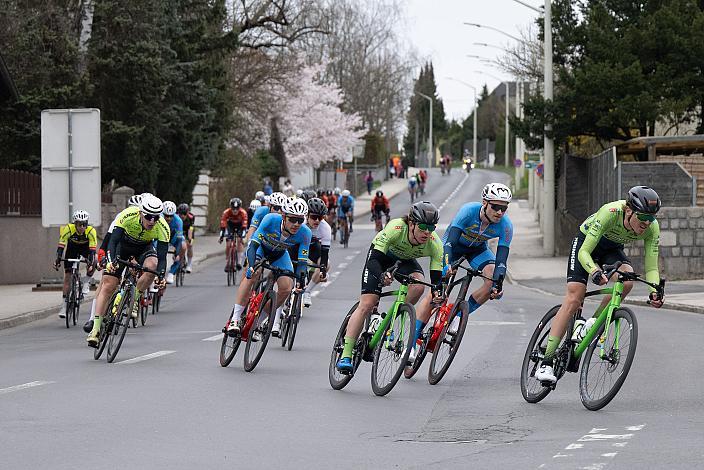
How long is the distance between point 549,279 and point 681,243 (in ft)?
10.2

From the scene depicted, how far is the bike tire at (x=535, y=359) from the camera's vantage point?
10.9 metres

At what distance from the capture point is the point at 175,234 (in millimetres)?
23984

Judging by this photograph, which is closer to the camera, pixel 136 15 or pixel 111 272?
pixel 111 272

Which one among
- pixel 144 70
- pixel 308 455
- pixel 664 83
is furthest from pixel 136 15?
pixel 308 455

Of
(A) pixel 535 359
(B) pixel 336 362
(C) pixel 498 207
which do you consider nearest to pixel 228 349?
(B) pixel 336 362

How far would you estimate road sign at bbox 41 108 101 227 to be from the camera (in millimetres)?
25641

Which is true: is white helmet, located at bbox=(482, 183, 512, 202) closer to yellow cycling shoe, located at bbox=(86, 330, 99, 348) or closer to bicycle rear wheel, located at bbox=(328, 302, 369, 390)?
bicycle rear wheel, located at bbox=(328, 302, 369, 390)

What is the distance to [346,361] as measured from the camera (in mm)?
11547

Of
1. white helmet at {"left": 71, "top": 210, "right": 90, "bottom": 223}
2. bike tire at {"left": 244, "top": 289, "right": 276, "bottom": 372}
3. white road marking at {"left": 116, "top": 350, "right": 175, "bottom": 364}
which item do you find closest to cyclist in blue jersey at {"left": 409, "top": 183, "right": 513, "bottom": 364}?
bike tire at {"left": 244, "top": 289, "right": 276, "bottom": 372}

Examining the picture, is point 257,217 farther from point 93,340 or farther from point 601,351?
point 601,351

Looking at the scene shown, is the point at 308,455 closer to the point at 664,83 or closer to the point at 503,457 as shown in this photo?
the point at 503,457

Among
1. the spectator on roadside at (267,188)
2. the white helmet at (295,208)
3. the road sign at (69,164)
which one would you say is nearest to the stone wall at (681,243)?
the road sign at (69,164)

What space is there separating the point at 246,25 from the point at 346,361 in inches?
1588

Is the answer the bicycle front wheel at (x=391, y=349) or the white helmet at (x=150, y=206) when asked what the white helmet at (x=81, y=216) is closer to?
the white helmet at (x=150, y=206)
